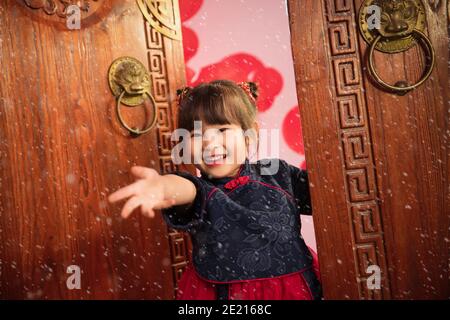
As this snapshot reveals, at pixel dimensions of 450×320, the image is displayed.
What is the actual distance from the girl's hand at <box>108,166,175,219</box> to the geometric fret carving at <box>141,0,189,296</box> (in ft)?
2.05

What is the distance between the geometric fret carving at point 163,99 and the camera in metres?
1.47

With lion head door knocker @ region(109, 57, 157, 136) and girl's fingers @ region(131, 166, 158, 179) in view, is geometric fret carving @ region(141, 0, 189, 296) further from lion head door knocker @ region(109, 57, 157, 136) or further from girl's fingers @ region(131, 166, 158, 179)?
girl's fingers @ region(131, 166, 158, 179)

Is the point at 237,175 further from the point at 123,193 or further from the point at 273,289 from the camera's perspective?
the point at 123,193

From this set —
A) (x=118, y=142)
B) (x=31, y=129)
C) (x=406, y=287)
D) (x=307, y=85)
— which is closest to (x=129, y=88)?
(x=118, y=142)

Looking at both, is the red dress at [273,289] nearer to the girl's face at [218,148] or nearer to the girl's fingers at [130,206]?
the girl's face at [218,148]

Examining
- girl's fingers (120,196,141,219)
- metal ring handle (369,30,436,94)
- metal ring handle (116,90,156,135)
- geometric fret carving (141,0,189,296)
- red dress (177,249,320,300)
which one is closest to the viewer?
girl's fingers (120,196,141,219)

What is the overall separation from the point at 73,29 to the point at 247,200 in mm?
770

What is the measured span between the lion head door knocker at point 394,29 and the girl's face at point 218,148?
455mm

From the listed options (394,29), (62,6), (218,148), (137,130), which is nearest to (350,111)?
(394,29)

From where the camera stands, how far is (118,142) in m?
1.39

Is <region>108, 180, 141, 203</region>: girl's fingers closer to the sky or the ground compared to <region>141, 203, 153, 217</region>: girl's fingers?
closer to the sky

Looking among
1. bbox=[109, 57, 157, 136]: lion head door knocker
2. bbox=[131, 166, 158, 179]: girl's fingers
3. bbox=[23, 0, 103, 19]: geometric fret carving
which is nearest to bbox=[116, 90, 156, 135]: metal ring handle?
bbox=[109, 57, 157, 136]: lion head door knocker

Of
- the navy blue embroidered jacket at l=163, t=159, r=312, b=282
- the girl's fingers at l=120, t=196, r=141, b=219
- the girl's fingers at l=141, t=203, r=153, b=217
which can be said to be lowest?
the navy blue embroidered jacket at l=163, t=159, r=312, b=282

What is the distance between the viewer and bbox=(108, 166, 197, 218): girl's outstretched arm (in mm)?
733
